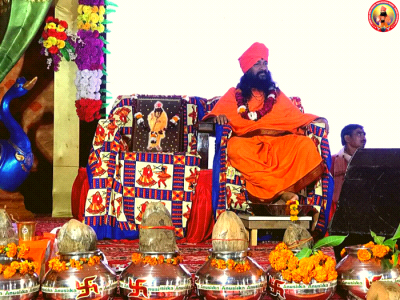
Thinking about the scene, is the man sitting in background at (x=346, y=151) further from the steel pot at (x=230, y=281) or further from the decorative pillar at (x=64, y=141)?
the steel pot at (x=230, y=281)

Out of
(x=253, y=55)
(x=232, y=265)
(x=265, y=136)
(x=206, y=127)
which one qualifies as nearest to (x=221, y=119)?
(x=206, y=127)

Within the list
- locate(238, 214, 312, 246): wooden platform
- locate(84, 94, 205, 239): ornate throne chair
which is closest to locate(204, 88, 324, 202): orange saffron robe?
locate(238, 214, 312, 246): wooden platform

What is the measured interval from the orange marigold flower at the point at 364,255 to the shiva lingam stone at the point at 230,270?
0.38 m

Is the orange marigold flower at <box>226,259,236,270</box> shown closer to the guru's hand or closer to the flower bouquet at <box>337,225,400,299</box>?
the flower bouquet at <box>337,225,400,299</box>

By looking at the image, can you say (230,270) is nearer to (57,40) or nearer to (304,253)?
(304,253)

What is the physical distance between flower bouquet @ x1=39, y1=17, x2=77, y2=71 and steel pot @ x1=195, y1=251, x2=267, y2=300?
560cm

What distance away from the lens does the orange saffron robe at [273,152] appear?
549 centimetres

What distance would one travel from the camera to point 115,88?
324 inches

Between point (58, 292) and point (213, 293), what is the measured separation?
1.84 feet

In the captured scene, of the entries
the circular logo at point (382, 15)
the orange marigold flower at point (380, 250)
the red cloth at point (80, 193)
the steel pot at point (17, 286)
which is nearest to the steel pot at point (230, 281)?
the orange marigold flower at point (380, 250)

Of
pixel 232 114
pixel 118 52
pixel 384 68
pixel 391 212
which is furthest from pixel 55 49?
pixel 391 212

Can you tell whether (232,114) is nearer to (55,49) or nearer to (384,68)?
(55,49)

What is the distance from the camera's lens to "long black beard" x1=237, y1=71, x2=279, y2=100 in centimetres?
609

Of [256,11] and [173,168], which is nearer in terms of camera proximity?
[173,168]
